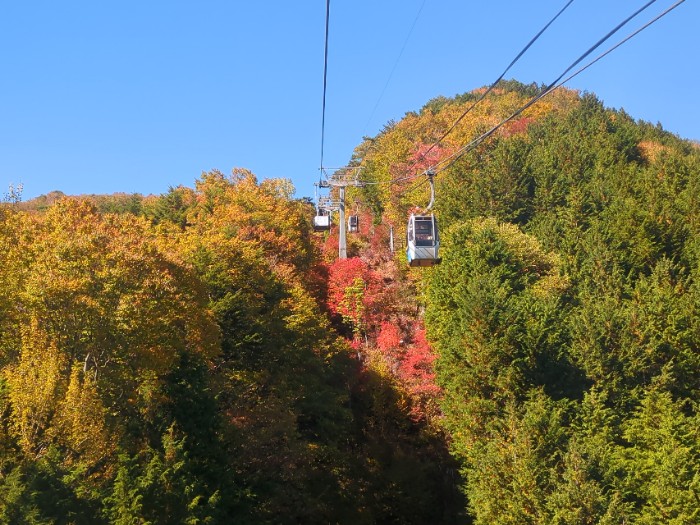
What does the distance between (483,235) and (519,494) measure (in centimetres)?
1941

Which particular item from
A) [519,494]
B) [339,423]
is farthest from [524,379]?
[339,423]

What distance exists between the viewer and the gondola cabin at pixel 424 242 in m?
26.4

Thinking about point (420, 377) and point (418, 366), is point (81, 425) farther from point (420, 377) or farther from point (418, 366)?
point (418, 366)

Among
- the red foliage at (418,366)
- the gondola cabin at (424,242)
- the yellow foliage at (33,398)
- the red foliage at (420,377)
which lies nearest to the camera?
the yellow foliage at (33,398)

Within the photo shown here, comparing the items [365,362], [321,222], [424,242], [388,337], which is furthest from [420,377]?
[424,242]

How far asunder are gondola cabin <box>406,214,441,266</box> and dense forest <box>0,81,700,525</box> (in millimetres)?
9282

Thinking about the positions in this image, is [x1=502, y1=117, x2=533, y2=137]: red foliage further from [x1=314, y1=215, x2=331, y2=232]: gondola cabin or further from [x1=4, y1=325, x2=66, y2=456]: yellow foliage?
[x1=4, y1=325, x2=66, y2=456]: yellow foliage

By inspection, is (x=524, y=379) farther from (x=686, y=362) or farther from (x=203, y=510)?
(x=203, y=510)

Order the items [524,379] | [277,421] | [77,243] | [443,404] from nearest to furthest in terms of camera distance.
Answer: [77,243], [277,421], [524,379], [443,404]

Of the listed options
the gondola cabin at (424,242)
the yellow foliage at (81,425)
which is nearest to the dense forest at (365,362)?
the yellow foliage at (81,425)

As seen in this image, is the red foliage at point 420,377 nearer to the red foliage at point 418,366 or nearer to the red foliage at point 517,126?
the red foliage at point 418,366

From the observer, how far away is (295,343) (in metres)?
36.8

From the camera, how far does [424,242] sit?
26500mm

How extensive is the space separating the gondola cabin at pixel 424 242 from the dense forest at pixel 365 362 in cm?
928
